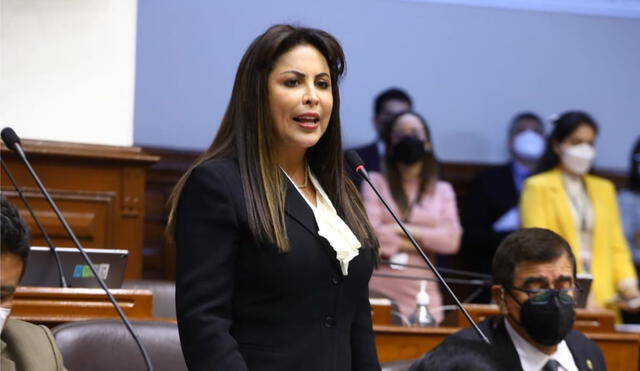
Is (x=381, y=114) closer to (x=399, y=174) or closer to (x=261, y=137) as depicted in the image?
(x=399, y=174)

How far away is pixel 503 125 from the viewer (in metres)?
7.24

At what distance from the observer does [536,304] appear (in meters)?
3.08

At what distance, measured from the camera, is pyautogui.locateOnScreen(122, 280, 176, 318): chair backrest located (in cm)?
364

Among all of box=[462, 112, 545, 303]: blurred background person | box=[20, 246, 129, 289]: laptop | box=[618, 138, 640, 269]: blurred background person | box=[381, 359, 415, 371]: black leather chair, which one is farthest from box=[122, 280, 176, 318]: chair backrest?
box=[618, 138, 640, 269]: blurred background person

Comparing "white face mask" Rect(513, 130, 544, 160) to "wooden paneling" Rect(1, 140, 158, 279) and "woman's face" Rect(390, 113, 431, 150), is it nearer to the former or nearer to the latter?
"woman's face" Rect(390, 113, 431, 150)

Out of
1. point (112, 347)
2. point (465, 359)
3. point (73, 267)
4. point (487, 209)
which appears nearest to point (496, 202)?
point (487, 209)

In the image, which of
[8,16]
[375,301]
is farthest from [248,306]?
[8,16]

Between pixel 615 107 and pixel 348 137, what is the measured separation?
6.30 feet

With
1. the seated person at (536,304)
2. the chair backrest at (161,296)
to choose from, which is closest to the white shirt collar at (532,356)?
the seated person at (536,304)

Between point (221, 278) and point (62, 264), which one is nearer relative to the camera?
point (221, 278)

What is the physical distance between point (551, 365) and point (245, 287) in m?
1.20

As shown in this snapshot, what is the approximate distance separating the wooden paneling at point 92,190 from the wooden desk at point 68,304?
1316 millimetres

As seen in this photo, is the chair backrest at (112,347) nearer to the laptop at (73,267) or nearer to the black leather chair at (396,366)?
the black leather chair at (396,366)

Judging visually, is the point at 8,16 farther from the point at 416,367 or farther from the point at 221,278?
the point at 416,367
